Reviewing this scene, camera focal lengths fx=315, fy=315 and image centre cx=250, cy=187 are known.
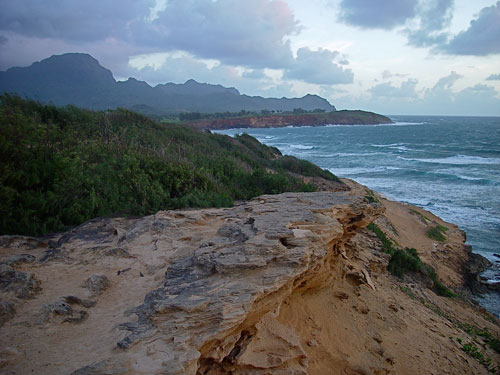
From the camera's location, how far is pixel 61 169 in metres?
8.11

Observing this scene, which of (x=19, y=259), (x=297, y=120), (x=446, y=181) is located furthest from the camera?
(x=297, y=120)

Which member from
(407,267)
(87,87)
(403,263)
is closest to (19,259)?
(403,263)

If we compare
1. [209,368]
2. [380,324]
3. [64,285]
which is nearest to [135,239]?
[64,285]

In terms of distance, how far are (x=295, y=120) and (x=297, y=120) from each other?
2.84 feet

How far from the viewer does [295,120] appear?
10612cm

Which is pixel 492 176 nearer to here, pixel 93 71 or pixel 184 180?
pixel 184 180

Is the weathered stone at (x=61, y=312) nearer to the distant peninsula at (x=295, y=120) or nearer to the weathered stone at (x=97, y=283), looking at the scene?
the weathered stone at (x=97, y=283)

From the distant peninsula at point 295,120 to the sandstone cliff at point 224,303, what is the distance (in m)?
73.0

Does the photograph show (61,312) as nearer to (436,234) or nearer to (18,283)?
(18,283)

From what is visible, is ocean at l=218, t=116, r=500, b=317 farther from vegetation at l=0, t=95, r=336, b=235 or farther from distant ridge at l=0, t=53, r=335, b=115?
distant ridge at l=0, t=53, r=335, b=115

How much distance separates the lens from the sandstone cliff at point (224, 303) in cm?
352

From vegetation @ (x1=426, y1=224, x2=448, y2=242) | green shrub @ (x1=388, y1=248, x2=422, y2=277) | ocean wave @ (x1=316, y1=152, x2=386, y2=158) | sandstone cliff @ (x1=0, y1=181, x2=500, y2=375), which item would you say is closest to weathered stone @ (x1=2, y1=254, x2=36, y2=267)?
sandstone cliff @ (x1=0, y1=181, x2=500, y2=375)

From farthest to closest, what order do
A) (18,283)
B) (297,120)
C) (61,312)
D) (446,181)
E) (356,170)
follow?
(297,120), (356,170), (446,181), (18,283), (61,312)

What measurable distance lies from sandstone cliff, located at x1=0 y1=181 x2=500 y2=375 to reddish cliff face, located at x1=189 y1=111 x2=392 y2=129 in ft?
240
